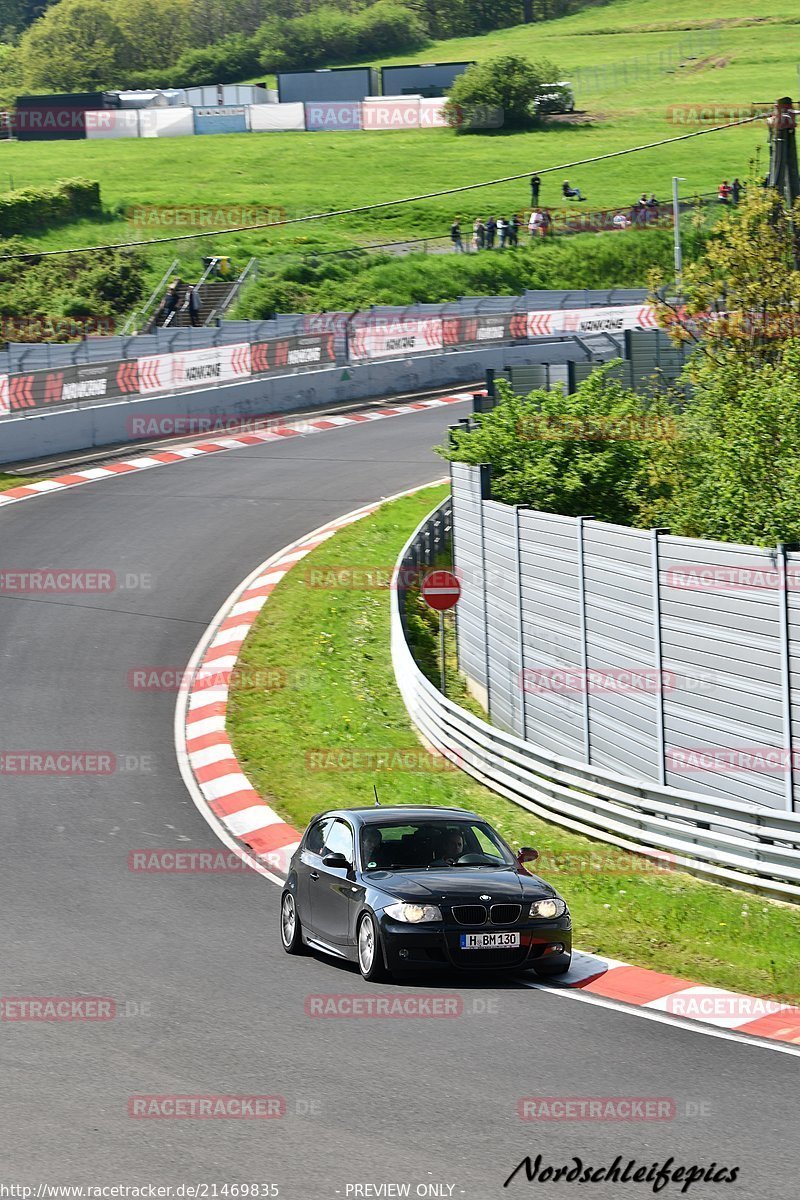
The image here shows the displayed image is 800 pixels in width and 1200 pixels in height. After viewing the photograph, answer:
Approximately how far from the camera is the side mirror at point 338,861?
38.7 feet

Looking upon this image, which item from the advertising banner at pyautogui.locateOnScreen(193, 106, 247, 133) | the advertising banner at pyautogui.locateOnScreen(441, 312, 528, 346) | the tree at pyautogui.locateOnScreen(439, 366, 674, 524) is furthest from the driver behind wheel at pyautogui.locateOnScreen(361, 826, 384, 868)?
the advertising banner at pyautogui.locateOnScreen(193, 106, 247, 133)

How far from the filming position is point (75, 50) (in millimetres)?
140000

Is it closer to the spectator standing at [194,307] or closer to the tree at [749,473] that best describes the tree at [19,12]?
the spectator standing at [194,307]

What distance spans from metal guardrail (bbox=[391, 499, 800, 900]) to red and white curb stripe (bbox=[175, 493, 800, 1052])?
2.47 meters

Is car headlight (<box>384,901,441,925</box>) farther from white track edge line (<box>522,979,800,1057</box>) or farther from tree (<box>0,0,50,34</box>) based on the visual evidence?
tree (<box>0,0,50,34</box>)

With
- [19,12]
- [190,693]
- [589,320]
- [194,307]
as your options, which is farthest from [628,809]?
[19,12]

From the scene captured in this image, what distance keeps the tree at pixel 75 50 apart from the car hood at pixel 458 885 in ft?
453

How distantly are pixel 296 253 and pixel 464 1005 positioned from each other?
64334 millimetres

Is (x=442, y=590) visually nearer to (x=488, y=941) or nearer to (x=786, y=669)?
(x=786, y=669)

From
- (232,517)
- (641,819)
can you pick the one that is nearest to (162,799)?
(641,819)

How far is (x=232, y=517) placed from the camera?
100 feet

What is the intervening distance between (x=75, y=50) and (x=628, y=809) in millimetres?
137652

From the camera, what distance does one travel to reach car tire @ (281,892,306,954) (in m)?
12.4

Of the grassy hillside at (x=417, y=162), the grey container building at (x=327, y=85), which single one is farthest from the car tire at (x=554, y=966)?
the grey container building at (x=327, y=85)
